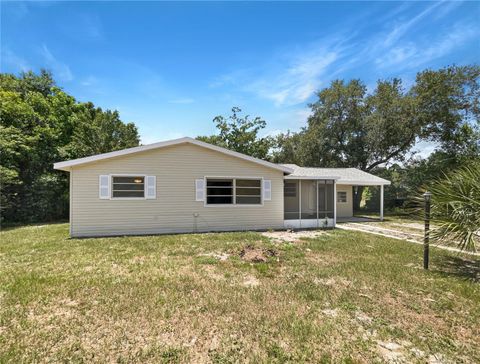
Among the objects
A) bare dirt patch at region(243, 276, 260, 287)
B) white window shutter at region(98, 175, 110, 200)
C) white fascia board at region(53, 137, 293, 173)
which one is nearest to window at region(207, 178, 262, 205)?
white fascia board at region(53, 137, 293, 173)

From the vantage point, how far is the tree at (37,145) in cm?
1412

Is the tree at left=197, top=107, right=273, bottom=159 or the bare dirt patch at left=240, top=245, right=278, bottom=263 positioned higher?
the tree at left=197, top=107, right=273, bottom=159

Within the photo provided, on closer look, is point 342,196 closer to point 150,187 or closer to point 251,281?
point 150,187

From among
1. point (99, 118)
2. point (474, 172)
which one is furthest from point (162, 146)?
point (99, 118)

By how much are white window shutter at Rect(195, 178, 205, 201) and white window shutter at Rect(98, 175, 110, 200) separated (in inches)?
136

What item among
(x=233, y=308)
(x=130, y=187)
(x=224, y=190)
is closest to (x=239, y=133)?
(x=224, y=190)

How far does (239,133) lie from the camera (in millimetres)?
27172

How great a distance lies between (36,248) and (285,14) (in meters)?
12.1

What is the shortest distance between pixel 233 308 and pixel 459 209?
5213mm

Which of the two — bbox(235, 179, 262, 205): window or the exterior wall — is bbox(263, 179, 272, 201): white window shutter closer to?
bbox(235, 179, 262, 205): window

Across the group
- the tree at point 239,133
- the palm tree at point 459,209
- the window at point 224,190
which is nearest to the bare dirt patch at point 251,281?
the palm tree at point 459,209

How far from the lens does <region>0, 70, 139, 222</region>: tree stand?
14125 mm

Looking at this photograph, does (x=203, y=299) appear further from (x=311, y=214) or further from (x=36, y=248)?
(x=311, y=214)

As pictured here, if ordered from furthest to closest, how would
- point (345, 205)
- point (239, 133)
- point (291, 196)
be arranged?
point (239, 133)
point (345, 205)
point (291, 196)
